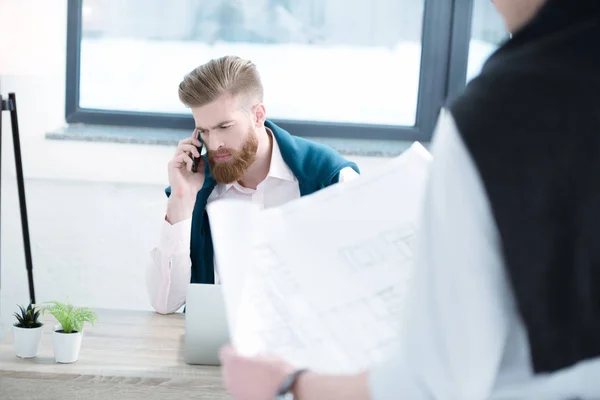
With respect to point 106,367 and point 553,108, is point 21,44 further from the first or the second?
point 553,108

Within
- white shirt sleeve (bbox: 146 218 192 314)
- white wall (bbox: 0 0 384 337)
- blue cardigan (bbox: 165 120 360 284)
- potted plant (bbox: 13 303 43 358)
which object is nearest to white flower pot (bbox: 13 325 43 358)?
potted plant (bbox: 13 303 43 358)

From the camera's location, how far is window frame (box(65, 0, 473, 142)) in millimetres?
3264

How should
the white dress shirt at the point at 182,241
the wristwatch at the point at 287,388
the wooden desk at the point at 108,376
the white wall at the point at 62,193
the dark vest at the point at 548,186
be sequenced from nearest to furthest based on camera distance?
the dark vest at the point at 548,186, the wristwatch at the point at 287,388, the wooden desk at the point at 108,376, the white dress shirt at the point at 182,241, the white wall at the point at 62,193

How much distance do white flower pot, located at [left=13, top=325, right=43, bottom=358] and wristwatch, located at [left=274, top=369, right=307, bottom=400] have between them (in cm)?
102

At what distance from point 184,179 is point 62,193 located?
0.98 metres

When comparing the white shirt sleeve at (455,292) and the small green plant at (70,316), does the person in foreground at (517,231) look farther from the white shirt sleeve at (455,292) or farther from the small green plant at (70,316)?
the small green plant at (70,316)

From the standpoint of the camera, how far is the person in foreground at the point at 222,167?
7.59 ft

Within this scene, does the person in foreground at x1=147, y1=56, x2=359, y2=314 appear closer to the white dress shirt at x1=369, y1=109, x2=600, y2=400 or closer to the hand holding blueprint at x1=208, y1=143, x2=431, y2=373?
the hand holding blueprint at x1=208, y1=143, x2=431, y2=373

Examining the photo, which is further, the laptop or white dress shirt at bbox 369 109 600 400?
the laptop

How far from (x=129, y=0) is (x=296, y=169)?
1303 millimetres

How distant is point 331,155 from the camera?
2.43m

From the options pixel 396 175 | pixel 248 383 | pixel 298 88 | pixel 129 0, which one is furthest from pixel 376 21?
pixel 248 383

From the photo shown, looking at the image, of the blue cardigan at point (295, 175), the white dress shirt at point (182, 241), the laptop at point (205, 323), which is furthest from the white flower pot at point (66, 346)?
the blue cardigan at point (295, 175)

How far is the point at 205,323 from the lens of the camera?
5.31ft
